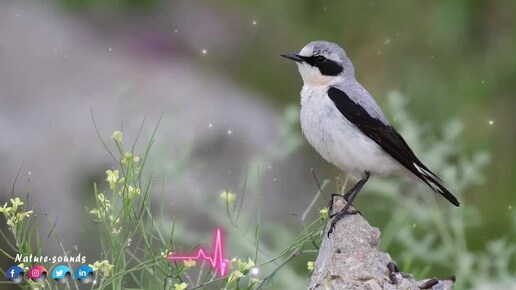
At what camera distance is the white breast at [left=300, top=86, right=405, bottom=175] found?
10.1 ft

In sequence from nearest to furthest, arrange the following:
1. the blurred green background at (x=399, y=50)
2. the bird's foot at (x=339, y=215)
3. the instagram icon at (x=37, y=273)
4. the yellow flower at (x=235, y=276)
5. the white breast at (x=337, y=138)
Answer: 1. the yellow flower at (x=235, y=276)
2. the instagram icon at (x=37, y=273)
3. the bird's foot at (x=339, y=215)
4. the white breast at (x=337, y=138)
5. the blurred green background at (x=399, y=50)

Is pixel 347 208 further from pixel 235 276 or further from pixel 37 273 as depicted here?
pixel 37 273

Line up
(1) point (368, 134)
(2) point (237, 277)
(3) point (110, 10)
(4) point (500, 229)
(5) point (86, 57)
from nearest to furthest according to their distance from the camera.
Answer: (2) point (237, 277)
(1) point (368, 134)
(4) point (500, 229)
(5) point (86, 57)
(3) point (110, 10)

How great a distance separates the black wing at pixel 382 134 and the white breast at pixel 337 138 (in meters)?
0.01

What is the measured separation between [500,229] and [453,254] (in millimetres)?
1000

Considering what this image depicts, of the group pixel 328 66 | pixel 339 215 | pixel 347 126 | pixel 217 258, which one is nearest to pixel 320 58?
pixel 328 66

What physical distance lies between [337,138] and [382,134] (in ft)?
0.37

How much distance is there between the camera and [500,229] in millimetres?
4949

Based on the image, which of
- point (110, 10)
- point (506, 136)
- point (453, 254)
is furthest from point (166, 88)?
point (453, 254)

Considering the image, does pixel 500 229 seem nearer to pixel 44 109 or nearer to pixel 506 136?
pixel 506 136

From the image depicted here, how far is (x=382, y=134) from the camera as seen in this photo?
3105 mm

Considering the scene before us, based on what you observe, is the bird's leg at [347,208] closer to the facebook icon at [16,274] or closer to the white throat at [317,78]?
the white throat at [317,78]

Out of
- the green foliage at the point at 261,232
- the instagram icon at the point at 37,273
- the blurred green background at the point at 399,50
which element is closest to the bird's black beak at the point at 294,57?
the green foliage at the point at 261,232

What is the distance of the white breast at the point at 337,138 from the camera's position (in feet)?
10.1
